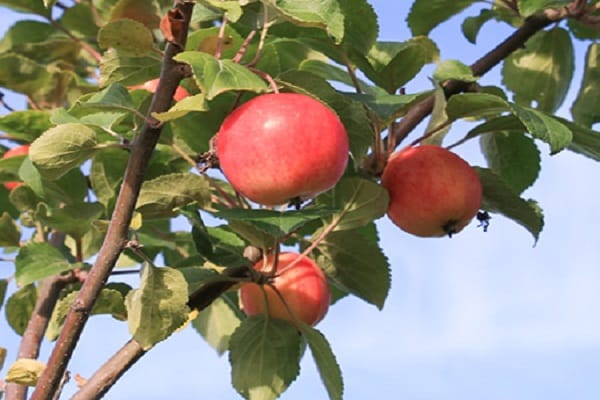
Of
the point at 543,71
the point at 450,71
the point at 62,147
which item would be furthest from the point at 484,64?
the point at 62,147

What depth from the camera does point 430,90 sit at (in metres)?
1.40

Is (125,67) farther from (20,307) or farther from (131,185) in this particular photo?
(20,307)

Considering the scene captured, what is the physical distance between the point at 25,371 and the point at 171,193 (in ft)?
1.23

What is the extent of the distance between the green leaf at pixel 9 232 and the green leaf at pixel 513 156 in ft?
3.54

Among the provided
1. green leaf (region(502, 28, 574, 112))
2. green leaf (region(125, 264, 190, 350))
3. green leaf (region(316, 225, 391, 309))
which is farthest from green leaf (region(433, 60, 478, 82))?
green leaf (region(502, 28, 574, 112))

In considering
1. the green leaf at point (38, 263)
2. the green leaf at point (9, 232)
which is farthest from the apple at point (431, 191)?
the green leaf at point (9, 232)

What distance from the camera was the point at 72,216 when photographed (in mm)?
1748

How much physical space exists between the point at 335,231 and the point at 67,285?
71 centimetres

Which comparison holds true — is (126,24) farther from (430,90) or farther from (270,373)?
(270,373)

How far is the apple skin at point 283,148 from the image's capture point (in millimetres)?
1115

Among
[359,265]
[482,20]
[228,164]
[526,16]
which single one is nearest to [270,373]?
[359,265]

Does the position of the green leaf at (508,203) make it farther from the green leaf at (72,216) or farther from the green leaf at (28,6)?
the green leaf at (28,6)

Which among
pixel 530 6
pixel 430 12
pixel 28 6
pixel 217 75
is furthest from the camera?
pixel 28 6

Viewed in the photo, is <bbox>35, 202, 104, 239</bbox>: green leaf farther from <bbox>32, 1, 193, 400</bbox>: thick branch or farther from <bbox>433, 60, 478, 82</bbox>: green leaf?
<bbox>433, 60, 478, 82</bbox>: green leaf
